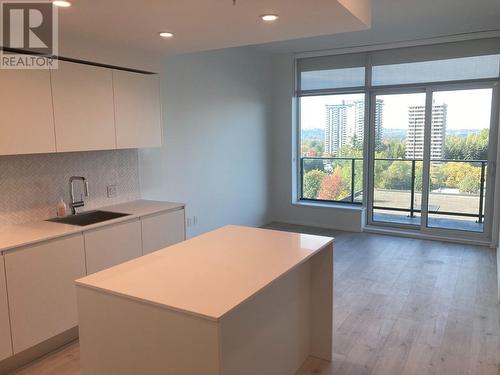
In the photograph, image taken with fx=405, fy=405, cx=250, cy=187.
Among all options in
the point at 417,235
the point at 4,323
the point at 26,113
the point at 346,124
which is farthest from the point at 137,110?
the point at 417,235

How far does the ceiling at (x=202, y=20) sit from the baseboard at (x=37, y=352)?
2216 mm

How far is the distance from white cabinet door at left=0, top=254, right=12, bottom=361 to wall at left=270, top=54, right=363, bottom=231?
491 centimetres

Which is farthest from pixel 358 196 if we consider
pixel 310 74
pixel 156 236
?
pixel 156 236

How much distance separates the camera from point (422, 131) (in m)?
5.91

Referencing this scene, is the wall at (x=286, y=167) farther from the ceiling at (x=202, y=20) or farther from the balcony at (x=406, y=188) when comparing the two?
the ceiling at (x=202, y=20)

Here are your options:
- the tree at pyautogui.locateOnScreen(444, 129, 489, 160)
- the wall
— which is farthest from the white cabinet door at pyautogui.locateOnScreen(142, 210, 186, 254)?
the tree at pyautogui.locateOnScreen(444, 129, 489, 160)

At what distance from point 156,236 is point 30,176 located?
3.80ft

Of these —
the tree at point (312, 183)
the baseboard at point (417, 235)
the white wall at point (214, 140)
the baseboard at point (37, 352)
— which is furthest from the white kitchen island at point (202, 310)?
the tree at point (312, 183)

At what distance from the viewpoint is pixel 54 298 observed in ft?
9.45

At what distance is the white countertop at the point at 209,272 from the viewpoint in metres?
1.76

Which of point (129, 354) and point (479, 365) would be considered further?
point (479, 365)

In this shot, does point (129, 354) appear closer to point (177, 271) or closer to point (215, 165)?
point (177, 271)

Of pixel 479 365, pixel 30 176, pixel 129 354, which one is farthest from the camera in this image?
pixel 30 176

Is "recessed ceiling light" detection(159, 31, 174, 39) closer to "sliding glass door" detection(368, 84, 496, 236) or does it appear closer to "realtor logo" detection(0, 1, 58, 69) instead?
"realtor logo" detection(0, 1, 58, 69)
